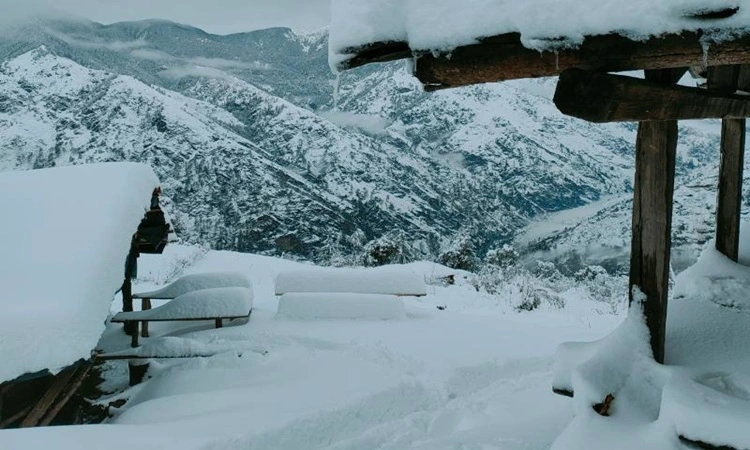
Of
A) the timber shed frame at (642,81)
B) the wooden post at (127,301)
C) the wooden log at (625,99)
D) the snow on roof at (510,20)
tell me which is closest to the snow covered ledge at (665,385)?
the timber shed frame at (642,81)

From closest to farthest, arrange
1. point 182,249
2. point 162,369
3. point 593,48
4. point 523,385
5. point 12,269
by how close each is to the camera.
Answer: point 593,48 → point 12,269 → point 523,385 → point 162,369 → point 182,249

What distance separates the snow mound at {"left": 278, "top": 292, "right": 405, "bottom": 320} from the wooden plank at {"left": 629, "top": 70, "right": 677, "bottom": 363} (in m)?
6.09

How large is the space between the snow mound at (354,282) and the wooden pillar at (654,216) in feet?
22.2

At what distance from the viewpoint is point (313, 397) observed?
18.6ft

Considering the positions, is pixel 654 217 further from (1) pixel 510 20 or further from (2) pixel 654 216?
(1) pixel 510 20

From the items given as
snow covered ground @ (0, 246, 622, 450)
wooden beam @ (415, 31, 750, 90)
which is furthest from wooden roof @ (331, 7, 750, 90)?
snow covered ground @ (0, 246, 622, 450)

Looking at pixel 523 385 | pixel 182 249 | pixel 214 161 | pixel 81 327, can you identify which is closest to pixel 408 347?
pixel 523 385

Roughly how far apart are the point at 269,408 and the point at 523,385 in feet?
9.00

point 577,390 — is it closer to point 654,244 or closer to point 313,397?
point 654,244

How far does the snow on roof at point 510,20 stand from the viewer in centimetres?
213

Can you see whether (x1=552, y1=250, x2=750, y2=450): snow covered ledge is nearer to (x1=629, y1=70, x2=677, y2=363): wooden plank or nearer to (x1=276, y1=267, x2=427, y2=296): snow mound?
(x1=629, y1=70, x2=677, y2=363): wooden plank

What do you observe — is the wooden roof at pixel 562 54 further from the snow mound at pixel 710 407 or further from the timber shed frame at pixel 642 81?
the snow mound at pixel 710 407

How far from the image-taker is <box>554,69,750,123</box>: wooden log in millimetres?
2484

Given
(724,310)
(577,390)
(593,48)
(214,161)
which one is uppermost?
(214,161)
